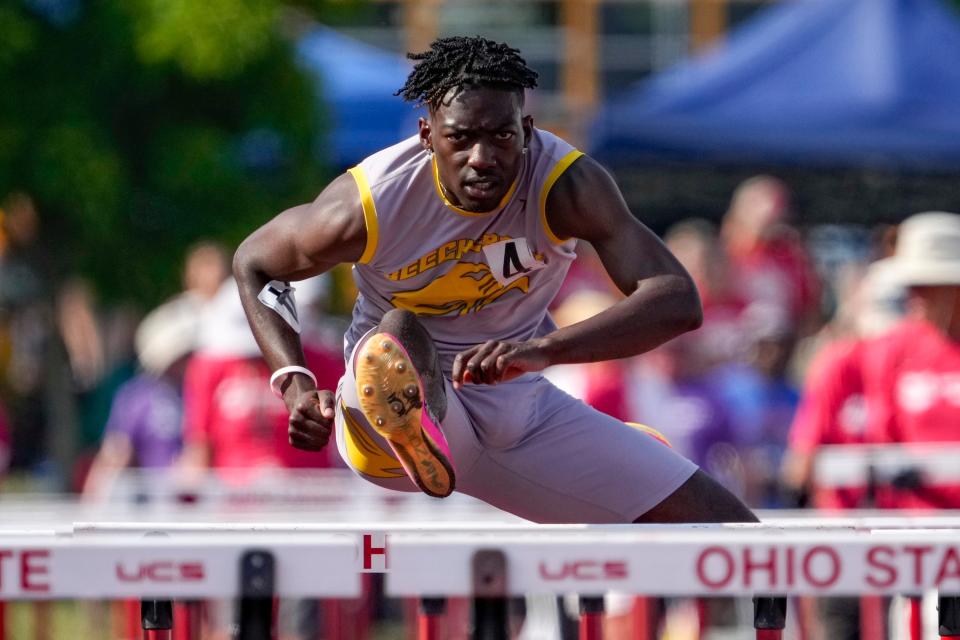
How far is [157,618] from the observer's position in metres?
3.86

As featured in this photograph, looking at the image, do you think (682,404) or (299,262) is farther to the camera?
(682,404)

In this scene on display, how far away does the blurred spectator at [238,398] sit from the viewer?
8.89 meters

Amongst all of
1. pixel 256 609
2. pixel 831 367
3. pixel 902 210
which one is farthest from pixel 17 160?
pixel 256 609

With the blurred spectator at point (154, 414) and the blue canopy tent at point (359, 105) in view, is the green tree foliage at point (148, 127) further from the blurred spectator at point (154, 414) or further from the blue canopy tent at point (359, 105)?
the blurred spectator at point (154, 414)

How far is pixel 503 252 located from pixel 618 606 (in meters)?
3.96

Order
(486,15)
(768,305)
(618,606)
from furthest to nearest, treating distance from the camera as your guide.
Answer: (486,15) → (768,305) → (618,606)

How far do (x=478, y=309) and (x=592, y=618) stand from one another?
130 cm

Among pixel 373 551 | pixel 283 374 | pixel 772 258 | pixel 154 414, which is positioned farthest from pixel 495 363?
pixel 772 258

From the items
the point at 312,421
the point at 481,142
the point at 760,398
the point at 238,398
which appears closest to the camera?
the point at 312,421

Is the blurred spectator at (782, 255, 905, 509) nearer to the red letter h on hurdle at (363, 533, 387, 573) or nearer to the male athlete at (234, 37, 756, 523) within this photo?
the male athlete at (234, 37, 756, 523)

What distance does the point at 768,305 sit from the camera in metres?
10.5

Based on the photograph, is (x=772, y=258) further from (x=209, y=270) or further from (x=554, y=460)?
(x=554, y=460)

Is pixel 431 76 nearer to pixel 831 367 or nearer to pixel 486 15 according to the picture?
pixel 831 367

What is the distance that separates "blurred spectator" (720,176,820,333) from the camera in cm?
1066
